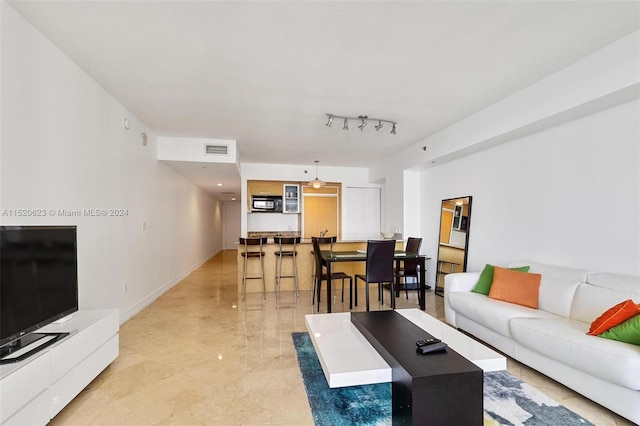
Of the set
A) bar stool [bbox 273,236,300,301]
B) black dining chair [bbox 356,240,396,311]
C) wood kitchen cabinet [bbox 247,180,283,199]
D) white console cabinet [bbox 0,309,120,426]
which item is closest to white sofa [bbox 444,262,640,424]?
black dining chair [bbox 356,240,396,311]

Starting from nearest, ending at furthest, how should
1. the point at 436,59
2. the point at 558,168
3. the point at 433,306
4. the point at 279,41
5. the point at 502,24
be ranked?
the point at 502,24 → the point at 279,41 → the point at 436,59 → the point at 558,168 → the point at 433,306

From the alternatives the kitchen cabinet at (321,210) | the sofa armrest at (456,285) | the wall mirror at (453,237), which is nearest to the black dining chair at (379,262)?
the sofa armrest at (456,285)

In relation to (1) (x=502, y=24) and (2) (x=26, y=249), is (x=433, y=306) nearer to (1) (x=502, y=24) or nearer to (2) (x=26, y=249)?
(1) (x=502, y=24)

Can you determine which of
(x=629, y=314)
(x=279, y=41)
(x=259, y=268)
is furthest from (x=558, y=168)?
(x=259, y=268)

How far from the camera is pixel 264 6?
6.61 feet

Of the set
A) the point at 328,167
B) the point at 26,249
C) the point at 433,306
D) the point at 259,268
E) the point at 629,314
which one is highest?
the point at 328,167

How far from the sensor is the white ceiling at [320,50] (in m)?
2.08

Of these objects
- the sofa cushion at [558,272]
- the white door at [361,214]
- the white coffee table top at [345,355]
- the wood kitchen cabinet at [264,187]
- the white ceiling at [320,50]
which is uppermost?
the white ceiling at [320,50]

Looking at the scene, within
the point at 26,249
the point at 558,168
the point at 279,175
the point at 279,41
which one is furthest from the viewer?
the point at 279,175

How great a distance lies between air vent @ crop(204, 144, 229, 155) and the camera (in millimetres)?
5141

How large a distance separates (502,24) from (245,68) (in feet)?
6.87

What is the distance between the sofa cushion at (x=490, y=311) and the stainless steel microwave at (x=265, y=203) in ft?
15.7

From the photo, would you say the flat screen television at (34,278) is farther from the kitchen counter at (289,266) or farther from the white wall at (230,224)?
the white wall at (230,224)

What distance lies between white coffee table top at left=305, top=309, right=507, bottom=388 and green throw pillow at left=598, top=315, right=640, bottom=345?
0.78 metres
